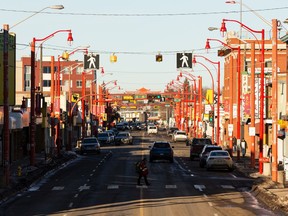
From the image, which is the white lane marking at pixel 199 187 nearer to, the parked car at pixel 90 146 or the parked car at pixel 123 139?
the parked car at pixel 90 146

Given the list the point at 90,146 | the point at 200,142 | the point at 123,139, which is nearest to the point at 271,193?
the point at 200,142

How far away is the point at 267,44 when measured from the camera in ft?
338

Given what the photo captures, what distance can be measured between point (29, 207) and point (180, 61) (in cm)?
3190

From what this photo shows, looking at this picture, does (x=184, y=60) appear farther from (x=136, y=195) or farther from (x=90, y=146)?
(x=136, y=195)

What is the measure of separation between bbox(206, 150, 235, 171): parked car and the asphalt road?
47 centimetres

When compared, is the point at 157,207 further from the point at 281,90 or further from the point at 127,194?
the point at 281,90

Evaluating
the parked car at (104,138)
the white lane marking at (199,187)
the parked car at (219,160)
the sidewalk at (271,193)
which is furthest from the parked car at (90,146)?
the white lane marking at (199,187)

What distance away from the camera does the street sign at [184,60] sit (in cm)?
6078

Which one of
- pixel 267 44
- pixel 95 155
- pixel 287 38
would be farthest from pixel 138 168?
pixel 267 44

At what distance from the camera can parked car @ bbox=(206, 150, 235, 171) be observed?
53.4 m

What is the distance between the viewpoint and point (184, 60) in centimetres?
6119

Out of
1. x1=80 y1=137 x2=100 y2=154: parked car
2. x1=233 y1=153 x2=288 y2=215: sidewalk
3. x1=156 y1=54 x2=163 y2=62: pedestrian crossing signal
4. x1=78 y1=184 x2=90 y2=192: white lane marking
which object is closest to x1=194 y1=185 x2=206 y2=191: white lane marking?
x1=233 y1=153 x2=288 y2=215: sidewalk

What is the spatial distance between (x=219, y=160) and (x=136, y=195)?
740 inches

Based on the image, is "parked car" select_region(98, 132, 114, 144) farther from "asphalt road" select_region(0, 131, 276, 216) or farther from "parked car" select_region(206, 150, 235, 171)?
"parked car" select_region(206, 150, 235, 171)
